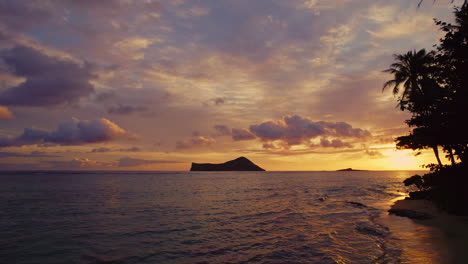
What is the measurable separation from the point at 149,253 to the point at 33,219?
16118mm

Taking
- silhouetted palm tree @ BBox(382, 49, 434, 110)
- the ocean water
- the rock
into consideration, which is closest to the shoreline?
the rock

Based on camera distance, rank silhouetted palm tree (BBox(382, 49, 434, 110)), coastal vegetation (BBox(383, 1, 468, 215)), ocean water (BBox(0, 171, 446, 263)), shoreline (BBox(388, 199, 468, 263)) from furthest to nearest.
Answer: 1. silhouetted palm tree (BBox(382, 49, 434, 110))
2. coastal vegetation (BBox(383, 1, 468, 215))
3. ocean water (BBox(0, 171, 446, 263))
4. shoreline (BBox(388, 199, 468, 263))

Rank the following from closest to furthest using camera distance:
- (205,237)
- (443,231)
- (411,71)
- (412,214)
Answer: (443,231) → (205,237) → (412,214) → (411,71)

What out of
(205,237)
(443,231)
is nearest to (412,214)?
(443,231)

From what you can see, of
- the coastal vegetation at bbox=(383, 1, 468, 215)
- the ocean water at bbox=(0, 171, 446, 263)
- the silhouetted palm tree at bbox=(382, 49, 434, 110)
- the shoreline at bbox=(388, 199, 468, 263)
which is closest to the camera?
the shoreline at bbox=(388, 199, 468, 263)

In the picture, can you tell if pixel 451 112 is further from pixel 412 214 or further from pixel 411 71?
pixel 411 71

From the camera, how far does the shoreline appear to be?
1126 cm

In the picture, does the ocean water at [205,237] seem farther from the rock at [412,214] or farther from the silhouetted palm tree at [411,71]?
the silhouetted palm tree at [411,71]

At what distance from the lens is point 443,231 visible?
15398 mm

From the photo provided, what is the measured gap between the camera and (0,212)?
25625 mm

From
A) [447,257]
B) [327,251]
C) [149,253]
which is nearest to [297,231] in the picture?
[327,251]

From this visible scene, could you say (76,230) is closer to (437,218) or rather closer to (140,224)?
(140,224)

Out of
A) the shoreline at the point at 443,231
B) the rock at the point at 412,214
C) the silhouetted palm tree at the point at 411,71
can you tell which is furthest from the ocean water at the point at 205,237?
the silhouetted palm tree at the point at 411,71

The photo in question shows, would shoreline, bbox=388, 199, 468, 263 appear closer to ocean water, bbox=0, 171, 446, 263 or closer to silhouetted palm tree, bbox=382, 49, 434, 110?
ocean water, bbox=0, 171, 446, 263
